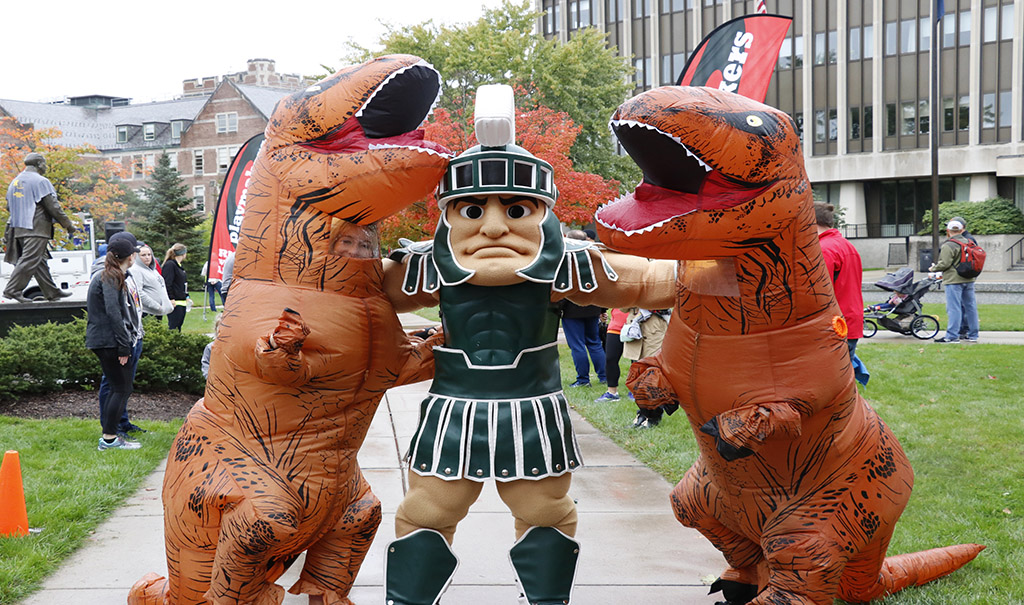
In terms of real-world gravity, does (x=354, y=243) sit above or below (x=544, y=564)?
above

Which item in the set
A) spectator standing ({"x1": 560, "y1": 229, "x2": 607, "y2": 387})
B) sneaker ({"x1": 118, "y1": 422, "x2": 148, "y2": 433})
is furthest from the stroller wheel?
sneaker ({"x1": 118, "y1": 422, "x2": 148, "y2": 433})

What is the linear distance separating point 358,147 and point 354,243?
0.39 meters

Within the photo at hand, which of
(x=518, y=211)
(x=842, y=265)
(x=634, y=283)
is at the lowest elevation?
(x=842, y=265)

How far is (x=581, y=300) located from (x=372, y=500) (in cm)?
132

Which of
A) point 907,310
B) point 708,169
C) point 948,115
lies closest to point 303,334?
point 708,169

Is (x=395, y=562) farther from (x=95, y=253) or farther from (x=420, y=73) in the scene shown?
(x=95, y=253)

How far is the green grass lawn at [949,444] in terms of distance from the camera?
14.1 ft

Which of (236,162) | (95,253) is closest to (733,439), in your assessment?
(236,162)

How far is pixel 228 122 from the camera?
5172cm

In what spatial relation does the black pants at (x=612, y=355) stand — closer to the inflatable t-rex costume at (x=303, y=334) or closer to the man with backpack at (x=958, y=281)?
the inflatable t-rex costume at (x=303, y=334)

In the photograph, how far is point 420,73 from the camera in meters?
3.45

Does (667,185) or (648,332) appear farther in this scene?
(648,332)

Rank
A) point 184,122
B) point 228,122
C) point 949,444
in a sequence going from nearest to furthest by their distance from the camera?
point 949,444
point 228,122
point 184,122

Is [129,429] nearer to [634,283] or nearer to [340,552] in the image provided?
[340,552]
